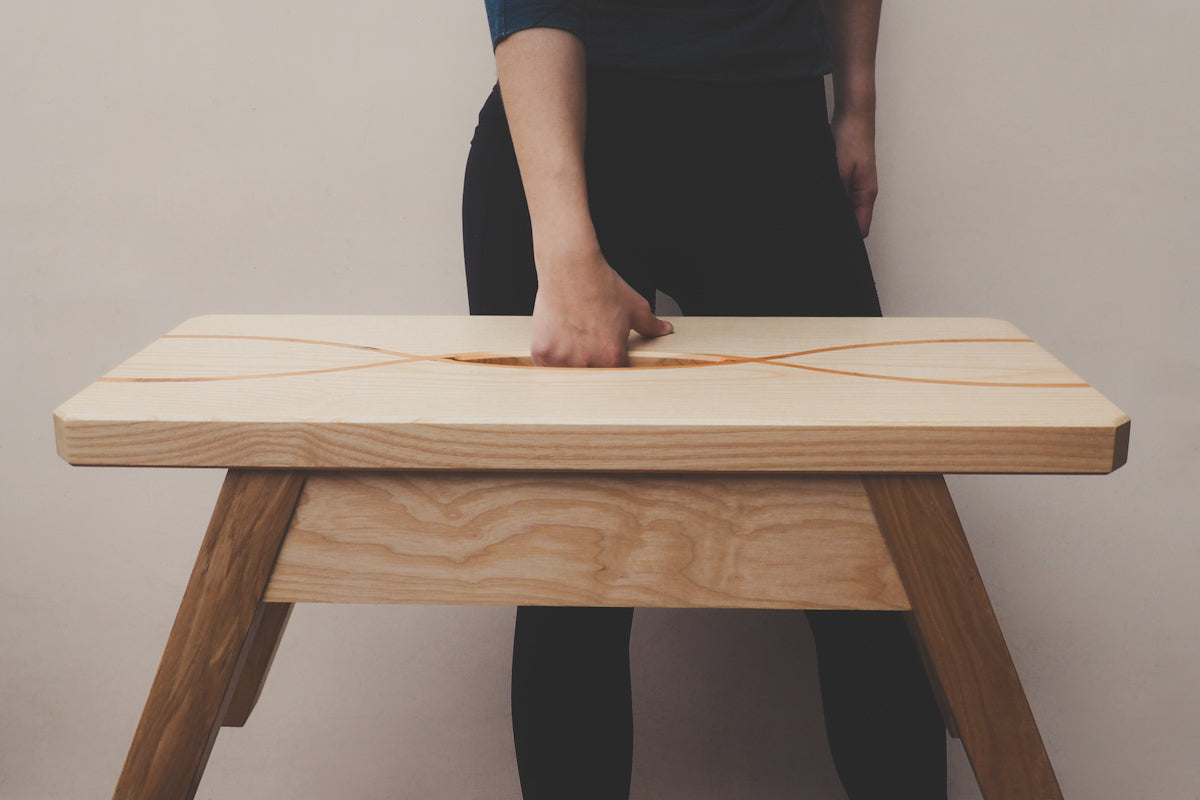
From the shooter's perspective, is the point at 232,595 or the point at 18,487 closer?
the point at 232,595

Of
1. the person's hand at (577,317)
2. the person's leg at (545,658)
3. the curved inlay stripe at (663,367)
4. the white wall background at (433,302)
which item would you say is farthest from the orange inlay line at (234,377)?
the white wall background at (433,302)

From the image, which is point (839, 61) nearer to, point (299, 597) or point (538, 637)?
point (538, 637)

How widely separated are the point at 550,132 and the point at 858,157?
1.39 ft

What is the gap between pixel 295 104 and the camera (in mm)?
1025

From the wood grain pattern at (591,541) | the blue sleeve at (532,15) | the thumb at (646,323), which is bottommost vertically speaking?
the wood grain pattern at (591,541)

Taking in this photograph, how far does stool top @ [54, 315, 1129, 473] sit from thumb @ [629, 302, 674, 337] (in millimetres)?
89

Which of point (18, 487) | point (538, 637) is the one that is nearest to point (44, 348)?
point (18, 487)

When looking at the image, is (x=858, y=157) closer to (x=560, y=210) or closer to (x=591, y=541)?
(x=560, y=210)

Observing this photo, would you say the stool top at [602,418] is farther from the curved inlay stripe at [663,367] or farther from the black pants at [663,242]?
the black pants at [663,242]

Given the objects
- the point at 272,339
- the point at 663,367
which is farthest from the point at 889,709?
the point at 272,339

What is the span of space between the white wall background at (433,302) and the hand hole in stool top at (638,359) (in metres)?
0.47

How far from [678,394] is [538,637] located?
29cm

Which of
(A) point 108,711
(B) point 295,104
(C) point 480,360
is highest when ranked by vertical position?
(B) point 295,104

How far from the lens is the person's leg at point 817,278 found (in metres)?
0.66
